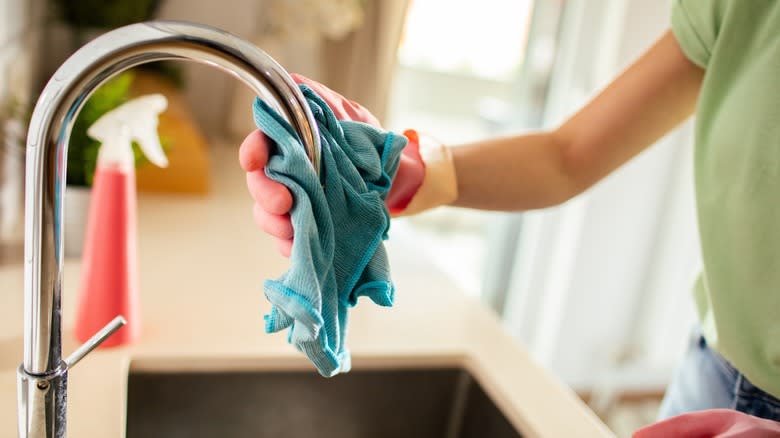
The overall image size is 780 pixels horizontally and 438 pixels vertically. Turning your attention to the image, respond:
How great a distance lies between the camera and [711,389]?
2.68 ft

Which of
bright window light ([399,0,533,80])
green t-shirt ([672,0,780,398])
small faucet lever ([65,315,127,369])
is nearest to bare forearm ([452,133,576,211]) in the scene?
green t-shirt ([672,0,780,398])

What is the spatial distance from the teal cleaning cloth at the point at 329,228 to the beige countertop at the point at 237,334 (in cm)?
29

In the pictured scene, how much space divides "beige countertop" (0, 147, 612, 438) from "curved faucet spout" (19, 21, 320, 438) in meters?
0.16

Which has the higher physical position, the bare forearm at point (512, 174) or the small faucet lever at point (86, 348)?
the bare forearm at point (512, 174)

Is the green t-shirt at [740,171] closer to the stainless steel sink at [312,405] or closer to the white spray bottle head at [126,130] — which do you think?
the stainless steel sink at [312,405]

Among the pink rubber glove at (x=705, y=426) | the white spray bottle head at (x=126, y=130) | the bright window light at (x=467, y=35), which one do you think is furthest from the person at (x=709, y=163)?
the bright window light at (x=467, y=35)

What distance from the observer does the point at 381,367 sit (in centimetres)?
90

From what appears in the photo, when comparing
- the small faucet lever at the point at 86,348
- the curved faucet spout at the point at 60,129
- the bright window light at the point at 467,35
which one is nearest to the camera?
the curved faucet spout at the point at 60,129

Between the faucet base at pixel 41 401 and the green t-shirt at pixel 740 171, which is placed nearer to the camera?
the faucet base at pixel 41 401

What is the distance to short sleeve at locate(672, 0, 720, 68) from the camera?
729 millimetres

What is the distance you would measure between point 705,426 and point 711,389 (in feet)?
1.11

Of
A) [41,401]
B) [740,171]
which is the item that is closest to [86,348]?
[41,401]

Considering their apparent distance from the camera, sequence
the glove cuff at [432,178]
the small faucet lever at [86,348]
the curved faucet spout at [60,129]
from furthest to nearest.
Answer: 1. the glove cuff at [432,178]
2. the small faucet lever at [86,348]
3. the curved faucet spout at [60,129]

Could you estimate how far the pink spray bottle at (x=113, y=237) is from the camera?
0.78 meters
